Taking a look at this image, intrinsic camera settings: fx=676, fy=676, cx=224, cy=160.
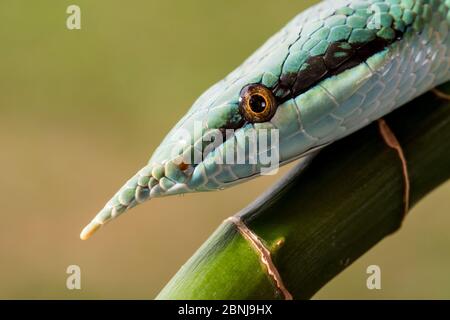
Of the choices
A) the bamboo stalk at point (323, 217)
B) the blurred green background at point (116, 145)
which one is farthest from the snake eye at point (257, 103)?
the blurred green background at point (116, 145)

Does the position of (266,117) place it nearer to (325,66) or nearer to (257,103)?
(257,103)

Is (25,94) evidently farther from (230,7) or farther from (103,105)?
(230,7)

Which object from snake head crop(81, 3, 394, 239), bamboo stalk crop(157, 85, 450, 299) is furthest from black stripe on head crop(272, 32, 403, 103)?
bamboo stalk crop(157, 85, 450, 299)

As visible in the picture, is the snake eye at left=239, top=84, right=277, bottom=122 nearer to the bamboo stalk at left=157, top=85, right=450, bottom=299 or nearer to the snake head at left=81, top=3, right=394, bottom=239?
the snake head at left=81, top=3, right=394, bottom=239

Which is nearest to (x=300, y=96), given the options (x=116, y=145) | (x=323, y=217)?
(x=323, y=217)

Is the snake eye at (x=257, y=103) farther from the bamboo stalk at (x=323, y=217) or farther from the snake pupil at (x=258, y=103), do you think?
the bamboo stalk at (x=323, y=217)

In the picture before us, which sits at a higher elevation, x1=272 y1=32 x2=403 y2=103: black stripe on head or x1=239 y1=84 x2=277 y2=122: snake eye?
x1=272 y1=32 x2=403 y2=103: black stripe on head
